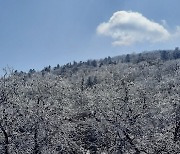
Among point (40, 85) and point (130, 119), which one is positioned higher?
point (40, 85)

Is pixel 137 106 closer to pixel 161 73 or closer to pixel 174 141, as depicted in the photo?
pixel 174 141

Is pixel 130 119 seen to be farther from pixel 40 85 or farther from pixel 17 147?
pixel 40 85

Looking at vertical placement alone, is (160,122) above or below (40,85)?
below

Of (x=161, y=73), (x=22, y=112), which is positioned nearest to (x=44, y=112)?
(x=22, y=112)

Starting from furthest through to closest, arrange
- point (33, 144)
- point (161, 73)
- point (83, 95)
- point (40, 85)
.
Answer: point (161, 73), point (83, 95), point (40, 85), point (33, 144)

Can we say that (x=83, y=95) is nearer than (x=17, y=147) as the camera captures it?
No

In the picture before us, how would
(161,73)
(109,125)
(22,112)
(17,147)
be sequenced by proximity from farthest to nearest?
(161,73), (109,125), (22,112), (17,147)

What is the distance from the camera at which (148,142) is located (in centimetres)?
2331

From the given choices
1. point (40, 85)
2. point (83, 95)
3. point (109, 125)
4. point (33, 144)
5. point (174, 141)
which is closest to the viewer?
point (174, 141)

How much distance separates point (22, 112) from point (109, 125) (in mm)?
9239

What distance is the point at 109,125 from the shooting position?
38.0 meters

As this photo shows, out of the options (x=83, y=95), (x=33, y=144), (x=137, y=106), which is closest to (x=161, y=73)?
(x=83, y=95)

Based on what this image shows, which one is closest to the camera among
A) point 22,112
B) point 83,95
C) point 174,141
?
point 174,141

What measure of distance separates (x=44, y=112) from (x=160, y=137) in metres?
17.0
